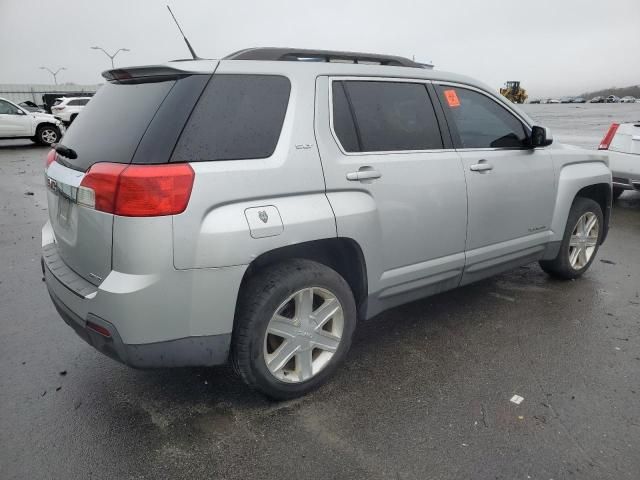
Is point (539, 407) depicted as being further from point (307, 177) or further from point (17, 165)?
point (17, 165)

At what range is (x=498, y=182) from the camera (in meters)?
3.66

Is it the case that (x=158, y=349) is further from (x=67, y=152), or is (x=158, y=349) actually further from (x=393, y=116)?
(x=393, y=116)

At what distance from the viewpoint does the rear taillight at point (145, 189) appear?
2.22 meters

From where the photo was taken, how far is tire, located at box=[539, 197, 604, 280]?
4.47 m

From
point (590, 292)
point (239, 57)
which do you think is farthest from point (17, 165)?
point (590, 292)

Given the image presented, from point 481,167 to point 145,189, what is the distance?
2.32 meters

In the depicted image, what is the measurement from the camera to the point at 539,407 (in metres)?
2.76

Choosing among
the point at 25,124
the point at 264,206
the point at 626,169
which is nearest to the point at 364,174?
the point at 264,206

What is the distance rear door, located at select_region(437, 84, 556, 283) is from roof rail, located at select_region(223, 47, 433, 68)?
387 millimetres

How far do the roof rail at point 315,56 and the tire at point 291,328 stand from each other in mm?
1152

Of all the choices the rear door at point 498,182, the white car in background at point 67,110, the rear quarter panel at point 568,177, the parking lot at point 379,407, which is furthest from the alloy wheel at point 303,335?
the white car in background at point 67,110

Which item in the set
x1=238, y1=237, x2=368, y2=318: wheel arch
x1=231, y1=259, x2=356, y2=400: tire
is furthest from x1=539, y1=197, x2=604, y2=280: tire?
x1=231, y1=259, x2=356, y2=400: tire

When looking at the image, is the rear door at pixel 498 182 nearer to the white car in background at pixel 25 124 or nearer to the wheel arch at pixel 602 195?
the wheel arch at pixel 602 195

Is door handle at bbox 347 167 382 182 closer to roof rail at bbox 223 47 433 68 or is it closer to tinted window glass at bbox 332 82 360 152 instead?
tinted window glass at bbox 332 82 360 152
